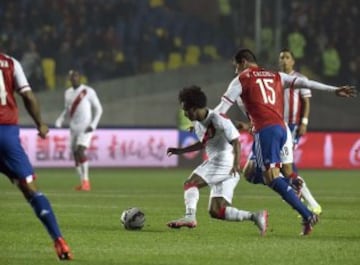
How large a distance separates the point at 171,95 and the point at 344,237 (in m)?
19.4

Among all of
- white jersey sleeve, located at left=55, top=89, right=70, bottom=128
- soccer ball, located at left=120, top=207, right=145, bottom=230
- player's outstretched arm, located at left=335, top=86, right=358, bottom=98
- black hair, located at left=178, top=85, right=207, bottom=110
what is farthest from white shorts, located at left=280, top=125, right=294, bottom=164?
white jersey sleeve, located at left=55, top=89, right=70, bottom=128

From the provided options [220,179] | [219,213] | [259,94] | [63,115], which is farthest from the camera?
[63,115]

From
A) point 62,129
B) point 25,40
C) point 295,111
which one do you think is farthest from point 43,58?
point 295,111

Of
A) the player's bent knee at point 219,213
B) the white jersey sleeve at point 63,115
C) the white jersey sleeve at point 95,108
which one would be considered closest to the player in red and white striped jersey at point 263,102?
the player's bent knee at point 219,213

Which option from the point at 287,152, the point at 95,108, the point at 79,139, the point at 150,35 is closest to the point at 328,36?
the point at 150,35

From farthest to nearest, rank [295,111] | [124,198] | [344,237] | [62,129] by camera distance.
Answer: [62,129]
[124,198]
[295,111]
[344,237]

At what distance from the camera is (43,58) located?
31.0 metres

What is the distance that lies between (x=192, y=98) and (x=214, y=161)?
104 centimetres

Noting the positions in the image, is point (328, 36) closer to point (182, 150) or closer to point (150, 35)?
point (150, 35)

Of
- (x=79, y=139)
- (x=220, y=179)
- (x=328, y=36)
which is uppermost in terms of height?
(x=220, y=179)

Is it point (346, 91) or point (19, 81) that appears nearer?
point (19, 81)

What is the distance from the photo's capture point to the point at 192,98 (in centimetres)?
1171

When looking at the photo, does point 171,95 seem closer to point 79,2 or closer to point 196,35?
point 196,35

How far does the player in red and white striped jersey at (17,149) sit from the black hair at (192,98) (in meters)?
2.49
